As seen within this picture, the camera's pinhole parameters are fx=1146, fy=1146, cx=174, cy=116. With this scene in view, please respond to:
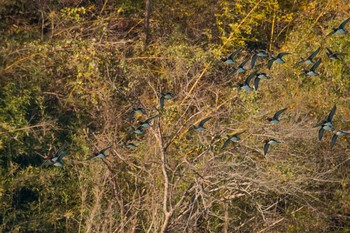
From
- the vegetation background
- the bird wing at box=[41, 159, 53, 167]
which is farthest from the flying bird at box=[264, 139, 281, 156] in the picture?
the bird wing at box=[41, 159, 53, 167]

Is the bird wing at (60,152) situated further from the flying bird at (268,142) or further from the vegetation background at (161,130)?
the flying bird at (268,142)

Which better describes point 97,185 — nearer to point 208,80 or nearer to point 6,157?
point 6,157

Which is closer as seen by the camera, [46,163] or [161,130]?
Answer: [161,130]

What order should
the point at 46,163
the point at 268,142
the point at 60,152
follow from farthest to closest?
the point at 46,163
the point at 60,152
the point at 268,142

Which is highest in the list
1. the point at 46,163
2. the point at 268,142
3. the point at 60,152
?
the point at 268,142

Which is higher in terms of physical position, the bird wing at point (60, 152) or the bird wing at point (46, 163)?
the bird wing at point (60, 152)

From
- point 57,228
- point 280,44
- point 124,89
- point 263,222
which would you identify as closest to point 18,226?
point 57,228

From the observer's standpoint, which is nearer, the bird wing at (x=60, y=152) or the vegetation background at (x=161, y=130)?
the bird wing at (x=60, y=152)

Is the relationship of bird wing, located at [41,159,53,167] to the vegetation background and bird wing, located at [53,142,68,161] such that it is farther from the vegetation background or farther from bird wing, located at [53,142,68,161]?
bird wing, located at [53,142,68,161]

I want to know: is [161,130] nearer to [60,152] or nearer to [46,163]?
[60,152]

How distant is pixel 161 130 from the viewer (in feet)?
45.9

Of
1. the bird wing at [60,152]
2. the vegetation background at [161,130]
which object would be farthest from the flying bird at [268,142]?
the bird wing at [60,152]

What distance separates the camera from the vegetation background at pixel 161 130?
13.6 metres

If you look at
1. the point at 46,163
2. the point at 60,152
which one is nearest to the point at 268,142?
the point at 60,152
